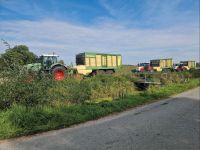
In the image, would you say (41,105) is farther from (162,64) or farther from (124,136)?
(162,64)

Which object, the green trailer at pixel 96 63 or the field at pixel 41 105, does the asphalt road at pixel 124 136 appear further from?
the green trailer at pixel 96 63

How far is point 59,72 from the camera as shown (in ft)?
62.0

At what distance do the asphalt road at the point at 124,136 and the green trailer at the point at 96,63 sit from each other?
15.8m

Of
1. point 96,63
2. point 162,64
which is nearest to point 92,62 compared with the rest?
point 96,63

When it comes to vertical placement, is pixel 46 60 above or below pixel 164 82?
above

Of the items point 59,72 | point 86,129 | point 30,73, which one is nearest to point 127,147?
point 86,129

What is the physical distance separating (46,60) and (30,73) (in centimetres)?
1170

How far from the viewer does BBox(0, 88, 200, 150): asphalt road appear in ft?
18.2

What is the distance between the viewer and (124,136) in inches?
248

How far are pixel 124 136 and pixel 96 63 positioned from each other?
755 inches

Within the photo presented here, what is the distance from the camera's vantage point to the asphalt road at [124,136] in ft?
18.2

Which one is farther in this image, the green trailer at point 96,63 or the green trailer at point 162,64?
the green trailer at point 162,64

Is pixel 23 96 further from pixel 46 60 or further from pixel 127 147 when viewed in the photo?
pixel 46 60

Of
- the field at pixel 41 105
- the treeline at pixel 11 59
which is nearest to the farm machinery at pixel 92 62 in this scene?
the field at pixel 41 105
